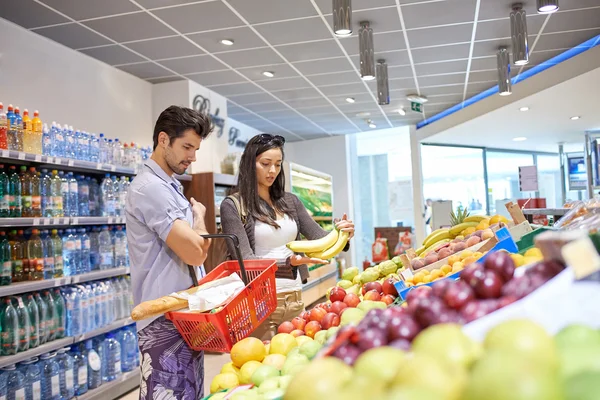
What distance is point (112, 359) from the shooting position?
4555 mm

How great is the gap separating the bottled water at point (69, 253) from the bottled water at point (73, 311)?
0.16 meters

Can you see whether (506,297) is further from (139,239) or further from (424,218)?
(424,218)

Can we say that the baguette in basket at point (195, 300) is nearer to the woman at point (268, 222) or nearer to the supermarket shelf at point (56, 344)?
the woman at point (268, 222)

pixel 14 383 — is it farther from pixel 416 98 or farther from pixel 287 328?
pixel 416 98

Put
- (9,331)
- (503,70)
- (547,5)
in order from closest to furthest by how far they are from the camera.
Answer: (9,331) → (547,5) → (503,70)

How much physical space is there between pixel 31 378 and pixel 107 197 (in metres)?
1.62

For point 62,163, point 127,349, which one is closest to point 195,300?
point 62,163

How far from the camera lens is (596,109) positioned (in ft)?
29.0

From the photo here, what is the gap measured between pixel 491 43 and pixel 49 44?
16.1ft

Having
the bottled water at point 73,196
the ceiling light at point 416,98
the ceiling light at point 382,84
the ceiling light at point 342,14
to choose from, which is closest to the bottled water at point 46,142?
the bottled water at point 73,196

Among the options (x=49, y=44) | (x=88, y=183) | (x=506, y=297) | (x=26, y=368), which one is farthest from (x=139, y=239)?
(x=49, y=44)

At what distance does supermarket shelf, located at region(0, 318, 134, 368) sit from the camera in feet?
11.5

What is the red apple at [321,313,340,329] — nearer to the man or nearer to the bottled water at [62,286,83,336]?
the man

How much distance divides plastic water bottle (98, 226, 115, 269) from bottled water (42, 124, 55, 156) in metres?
0.92
